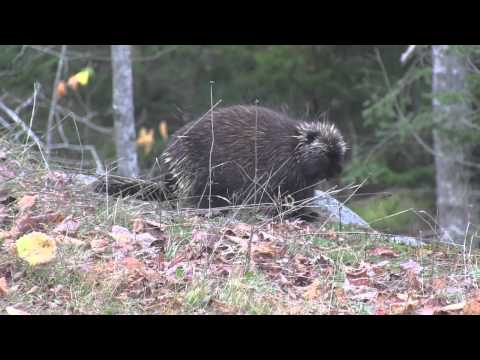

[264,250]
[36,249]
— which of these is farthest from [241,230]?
[36,249]

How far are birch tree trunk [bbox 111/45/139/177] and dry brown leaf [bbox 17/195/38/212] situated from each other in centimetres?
605

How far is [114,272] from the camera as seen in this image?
5.23 metres

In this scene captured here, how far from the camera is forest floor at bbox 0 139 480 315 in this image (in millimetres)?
4996

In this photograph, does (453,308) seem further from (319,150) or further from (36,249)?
(319,150)

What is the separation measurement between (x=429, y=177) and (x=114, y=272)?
499 inches

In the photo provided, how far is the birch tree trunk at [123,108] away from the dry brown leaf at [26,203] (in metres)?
6.05

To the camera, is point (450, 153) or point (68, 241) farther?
point (450, 153)

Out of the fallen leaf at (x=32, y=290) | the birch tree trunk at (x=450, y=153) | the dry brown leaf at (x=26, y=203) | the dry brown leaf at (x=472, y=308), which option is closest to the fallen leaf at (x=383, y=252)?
the dry brown leaf at (x=472, y=308)

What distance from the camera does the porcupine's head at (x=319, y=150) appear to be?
28.7ft

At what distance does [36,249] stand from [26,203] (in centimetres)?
108

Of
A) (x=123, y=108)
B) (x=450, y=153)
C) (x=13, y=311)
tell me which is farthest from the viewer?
(x=450, y=153)

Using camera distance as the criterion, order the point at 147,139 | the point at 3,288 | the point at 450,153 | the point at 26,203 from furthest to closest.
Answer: the point at 450,153 < the point at 147,139 < the point at 26,203 < the point at 3,288

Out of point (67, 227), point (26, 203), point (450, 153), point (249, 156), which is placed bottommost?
point (450, 153)

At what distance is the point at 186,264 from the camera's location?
219 inches
